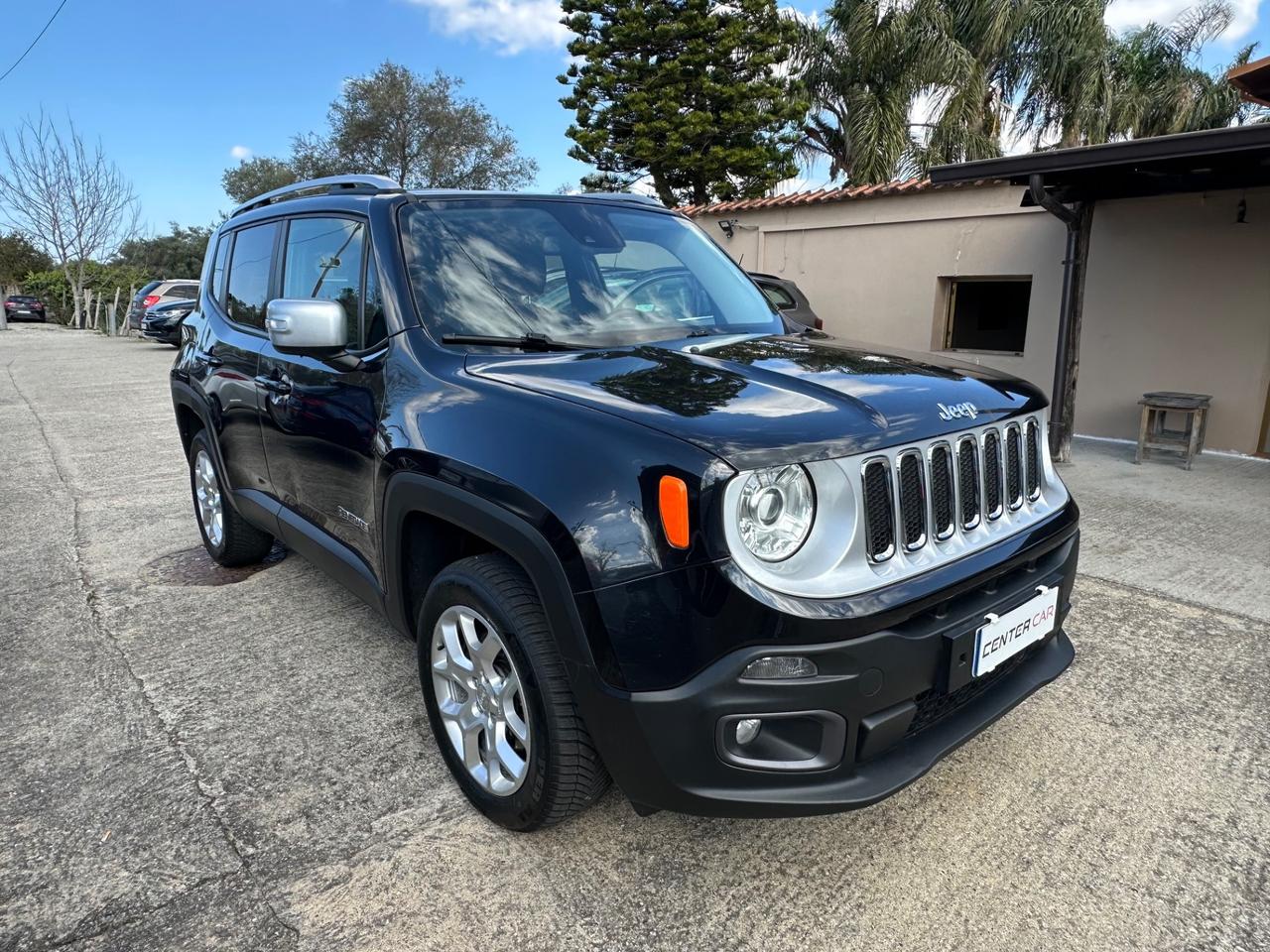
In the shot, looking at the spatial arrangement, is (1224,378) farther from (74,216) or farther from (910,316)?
(74,216)

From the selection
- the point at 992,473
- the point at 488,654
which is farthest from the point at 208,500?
the point at 992,473

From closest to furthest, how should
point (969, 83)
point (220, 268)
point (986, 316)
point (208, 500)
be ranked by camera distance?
1. point (220, 268)
2. point (208, 500)
3. point (986, 316)
4. point (969, 83)

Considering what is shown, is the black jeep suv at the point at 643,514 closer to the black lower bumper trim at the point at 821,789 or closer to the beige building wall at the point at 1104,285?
the black lower bumper trim at the point at 821,789

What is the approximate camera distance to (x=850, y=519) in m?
1.90

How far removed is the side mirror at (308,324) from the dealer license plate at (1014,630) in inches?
81.4

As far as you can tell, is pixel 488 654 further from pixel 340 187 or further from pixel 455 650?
pixel 340 187

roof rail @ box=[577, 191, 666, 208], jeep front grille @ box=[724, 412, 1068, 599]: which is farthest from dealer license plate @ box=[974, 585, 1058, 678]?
roof rail @ box=[577, 191, 666, 208]

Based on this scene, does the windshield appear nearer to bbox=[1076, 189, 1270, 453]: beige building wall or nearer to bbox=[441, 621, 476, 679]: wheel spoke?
bbox=[441, 621, 476, 679]: wheel spoke

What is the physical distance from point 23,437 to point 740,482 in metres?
9.62

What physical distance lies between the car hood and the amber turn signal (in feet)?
0.35

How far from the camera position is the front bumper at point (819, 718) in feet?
5.80

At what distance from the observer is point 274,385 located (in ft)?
10.9

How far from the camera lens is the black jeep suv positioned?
1.79m

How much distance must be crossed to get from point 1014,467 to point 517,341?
5.10 feet
